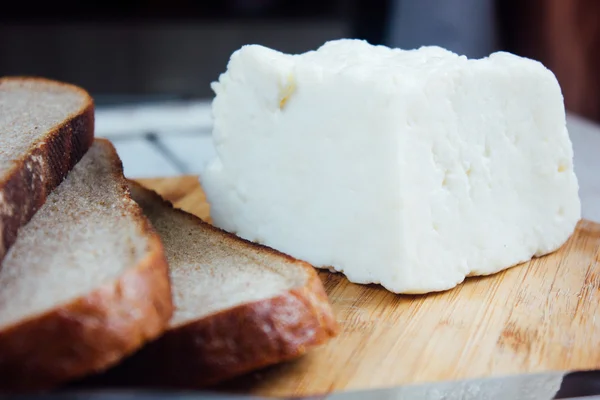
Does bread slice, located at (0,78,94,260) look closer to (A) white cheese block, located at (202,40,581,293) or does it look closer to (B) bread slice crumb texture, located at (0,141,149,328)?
(B) bread slice crumb texture, located at (0,141,149,328)

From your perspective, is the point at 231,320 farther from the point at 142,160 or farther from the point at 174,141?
the point at 174,141

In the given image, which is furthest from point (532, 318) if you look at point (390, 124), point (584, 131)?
point (584, 131)

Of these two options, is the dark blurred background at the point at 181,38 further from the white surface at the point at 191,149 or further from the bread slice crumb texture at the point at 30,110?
the bread slice crumb texture at the point at 30,110

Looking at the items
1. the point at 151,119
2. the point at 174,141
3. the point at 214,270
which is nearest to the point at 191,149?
the point at 174,141

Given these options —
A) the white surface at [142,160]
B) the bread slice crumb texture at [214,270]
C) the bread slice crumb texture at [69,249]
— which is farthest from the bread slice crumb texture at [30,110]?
the white surface at [142,160]

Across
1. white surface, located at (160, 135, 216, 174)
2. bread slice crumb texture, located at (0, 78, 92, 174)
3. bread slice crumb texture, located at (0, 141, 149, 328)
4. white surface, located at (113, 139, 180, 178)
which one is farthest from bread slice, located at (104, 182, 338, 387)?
white surface, located at (160, 135, 216, 174)

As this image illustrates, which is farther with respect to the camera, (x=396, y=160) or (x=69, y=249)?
(x=396, y=160)

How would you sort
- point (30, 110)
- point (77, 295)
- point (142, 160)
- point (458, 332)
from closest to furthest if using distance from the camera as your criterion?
point (77, 295), point (458, 332), point (30, 110), point (142, 160)
